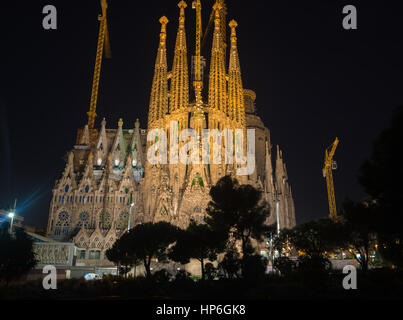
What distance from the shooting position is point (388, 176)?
17.5 m

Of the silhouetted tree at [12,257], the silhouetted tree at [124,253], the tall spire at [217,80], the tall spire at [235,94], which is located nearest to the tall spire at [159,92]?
the tall spire at [217,80]

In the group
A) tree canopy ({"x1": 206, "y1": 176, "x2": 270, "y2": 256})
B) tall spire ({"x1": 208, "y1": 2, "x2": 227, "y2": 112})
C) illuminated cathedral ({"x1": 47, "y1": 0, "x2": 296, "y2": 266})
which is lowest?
tree canopy ({"x1": 206, "y1": 176, "x2": 270, "y2": 256})

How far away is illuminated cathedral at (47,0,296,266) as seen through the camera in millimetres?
57125

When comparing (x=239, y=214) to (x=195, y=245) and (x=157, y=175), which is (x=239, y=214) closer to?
(x=195, y=245)

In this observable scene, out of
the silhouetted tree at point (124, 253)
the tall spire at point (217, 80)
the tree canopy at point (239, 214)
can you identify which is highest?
the tall spire at point (217, 80)

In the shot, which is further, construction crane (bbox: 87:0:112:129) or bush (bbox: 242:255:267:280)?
construction crane (bbox: 87:0:112:129)

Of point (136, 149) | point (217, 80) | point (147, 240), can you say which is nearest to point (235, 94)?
point (217, 80)

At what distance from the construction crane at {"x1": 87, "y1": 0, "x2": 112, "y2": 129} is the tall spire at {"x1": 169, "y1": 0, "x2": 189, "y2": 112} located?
2732 cm

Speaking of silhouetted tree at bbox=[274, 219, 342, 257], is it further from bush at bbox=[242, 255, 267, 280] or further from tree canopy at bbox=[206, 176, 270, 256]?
bush at bbox=[242, 255, 267, 280]

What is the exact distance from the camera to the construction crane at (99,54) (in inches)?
3339

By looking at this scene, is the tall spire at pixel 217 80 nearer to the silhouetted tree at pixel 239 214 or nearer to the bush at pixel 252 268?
the silhouetted tree at pixel 239 214

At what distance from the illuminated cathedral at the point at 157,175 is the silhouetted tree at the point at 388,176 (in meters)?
35.1

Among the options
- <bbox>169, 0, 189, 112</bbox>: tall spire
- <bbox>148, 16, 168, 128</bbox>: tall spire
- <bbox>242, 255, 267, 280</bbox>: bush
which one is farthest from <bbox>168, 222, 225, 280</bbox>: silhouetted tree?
<bbox>148, 16, 168, 128</bbox>: tall spire

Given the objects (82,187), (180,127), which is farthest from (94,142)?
(180,127)
